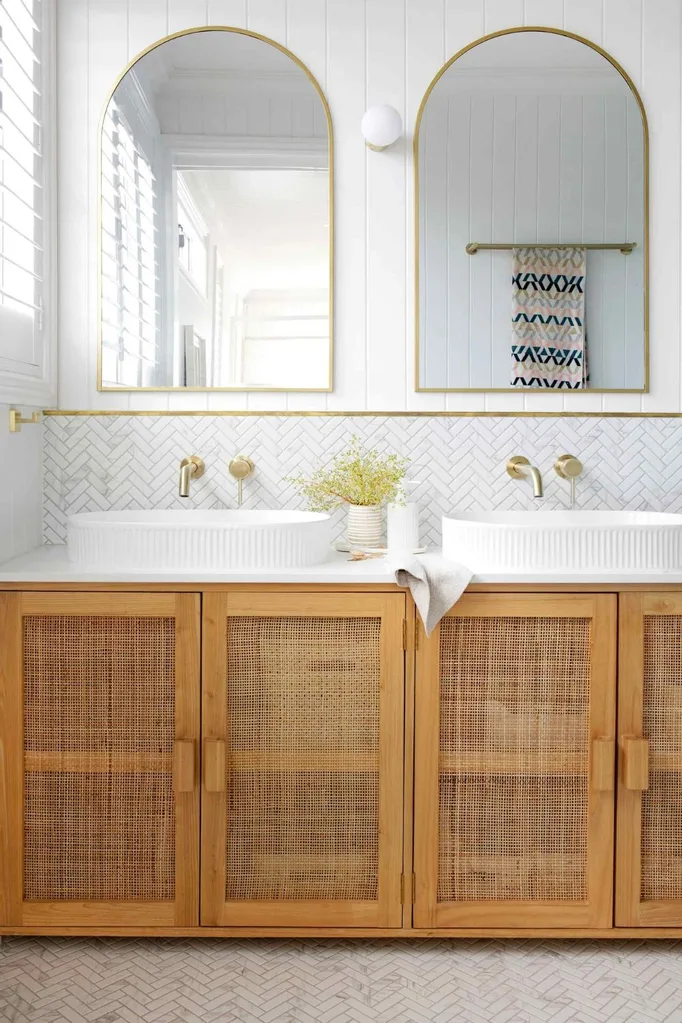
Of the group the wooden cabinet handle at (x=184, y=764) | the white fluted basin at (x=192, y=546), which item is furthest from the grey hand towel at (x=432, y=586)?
the wooden cabinet handle at (x=184, y=764)

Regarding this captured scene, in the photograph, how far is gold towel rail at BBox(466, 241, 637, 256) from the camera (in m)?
2.50

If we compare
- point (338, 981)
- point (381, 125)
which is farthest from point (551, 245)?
point (338, 981)

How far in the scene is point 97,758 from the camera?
78.9 inches

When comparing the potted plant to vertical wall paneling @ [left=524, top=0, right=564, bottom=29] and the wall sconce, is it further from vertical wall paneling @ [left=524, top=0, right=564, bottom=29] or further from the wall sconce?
vertical wall paneling @ [left=524, top=0, right=564, bottom=29]

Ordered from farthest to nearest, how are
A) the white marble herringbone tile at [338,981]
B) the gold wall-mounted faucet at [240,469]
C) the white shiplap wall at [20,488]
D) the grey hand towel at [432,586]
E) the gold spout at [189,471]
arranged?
the gold wall-mounted faucet at [240,469], the gold spout at [189,471], the white shiplap wall at [20,488], the grey hand towel at [432,586], the white marble herringbone tile at [338,981]

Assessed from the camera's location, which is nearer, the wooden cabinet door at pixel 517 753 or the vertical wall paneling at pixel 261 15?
the wooden cabinet door at pixel 517 753

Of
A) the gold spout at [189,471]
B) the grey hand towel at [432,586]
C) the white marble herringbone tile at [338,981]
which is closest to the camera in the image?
the white marble herringbone tile at [338,981]

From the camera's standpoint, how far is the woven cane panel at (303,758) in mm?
2002

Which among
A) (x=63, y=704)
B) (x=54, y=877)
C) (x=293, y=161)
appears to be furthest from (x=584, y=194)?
(x=54, y=877)

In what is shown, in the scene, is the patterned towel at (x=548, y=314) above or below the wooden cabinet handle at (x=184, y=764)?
above

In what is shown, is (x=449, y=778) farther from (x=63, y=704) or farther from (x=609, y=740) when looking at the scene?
(x=63, y=704)

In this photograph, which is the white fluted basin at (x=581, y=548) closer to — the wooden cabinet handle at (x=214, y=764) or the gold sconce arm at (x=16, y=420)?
the wooden cabinet handle at (x=214, y=764)

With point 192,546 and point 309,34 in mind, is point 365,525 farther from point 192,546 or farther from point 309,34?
point 309,34

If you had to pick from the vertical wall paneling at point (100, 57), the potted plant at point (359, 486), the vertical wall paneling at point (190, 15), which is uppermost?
the vertical wall paneling at point (190, 15)
